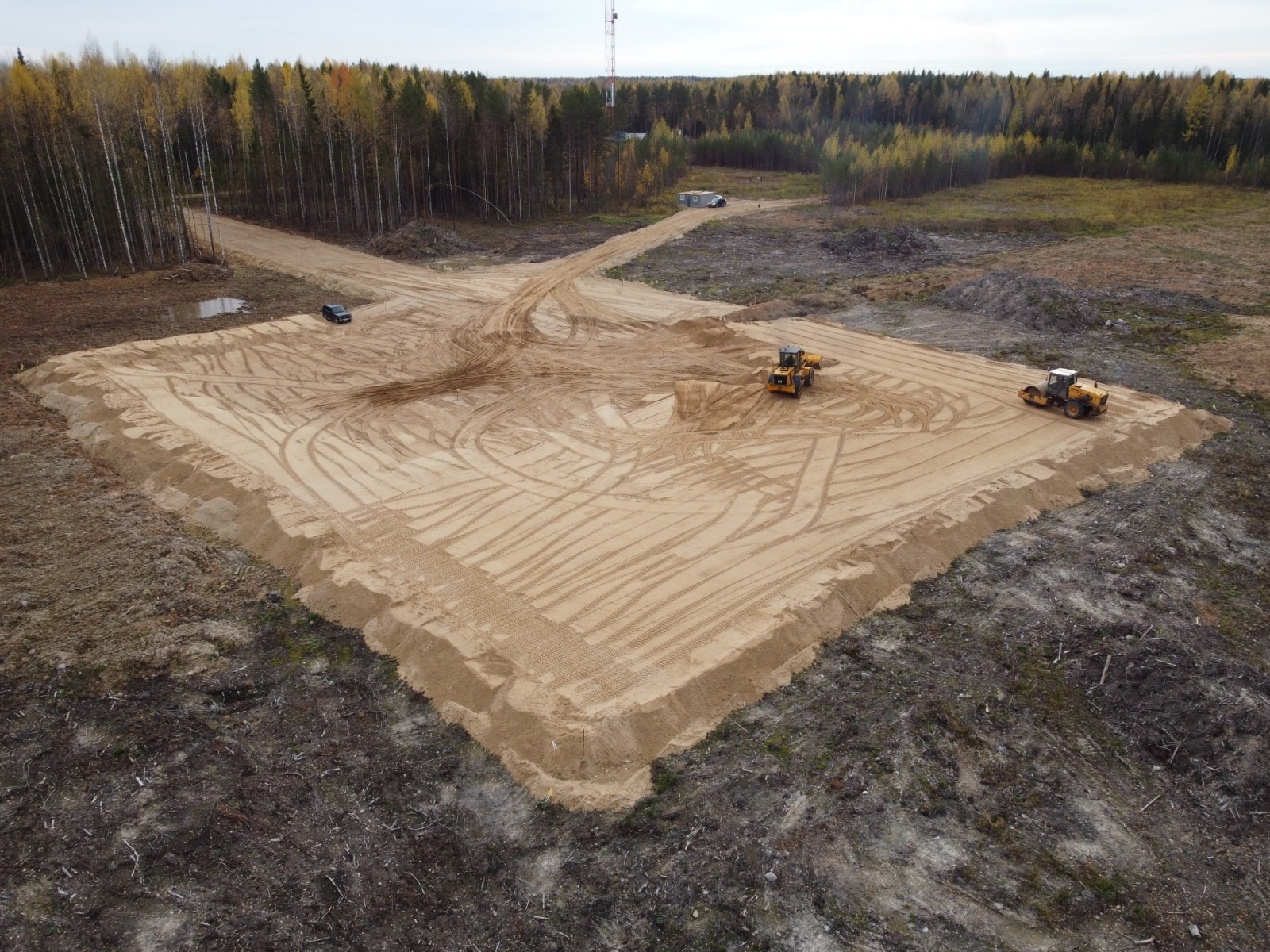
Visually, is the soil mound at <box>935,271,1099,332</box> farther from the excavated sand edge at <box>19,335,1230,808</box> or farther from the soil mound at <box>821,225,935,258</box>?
the soil mound at <box>821,225,935,258</box>

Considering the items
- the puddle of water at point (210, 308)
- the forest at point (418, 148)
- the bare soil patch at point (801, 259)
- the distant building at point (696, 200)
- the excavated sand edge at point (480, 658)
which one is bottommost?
the excavated sand edge at point (480, 658)

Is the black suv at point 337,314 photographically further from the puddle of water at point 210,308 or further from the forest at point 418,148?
the forest at point 418,148

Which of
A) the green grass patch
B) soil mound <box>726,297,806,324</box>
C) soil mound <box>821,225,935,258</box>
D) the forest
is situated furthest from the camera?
the green grass patch

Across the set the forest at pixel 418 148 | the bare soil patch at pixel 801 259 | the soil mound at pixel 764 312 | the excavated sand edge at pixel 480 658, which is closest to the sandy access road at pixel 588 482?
the excavated sand edge at pixel 480 658

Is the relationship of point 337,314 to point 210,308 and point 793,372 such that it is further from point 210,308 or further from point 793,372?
point 793,372

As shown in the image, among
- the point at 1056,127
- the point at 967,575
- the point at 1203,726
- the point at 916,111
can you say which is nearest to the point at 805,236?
the point at 967,575

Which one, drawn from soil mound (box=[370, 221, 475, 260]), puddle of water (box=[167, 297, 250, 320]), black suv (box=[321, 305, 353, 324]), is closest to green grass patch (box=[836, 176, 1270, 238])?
soil mound (box=[370, 221, 475, 260])
